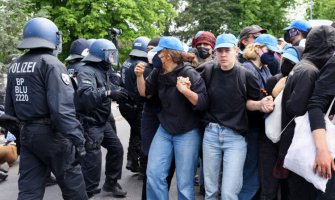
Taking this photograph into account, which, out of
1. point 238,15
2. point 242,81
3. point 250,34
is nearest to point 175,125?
A: point 242,81

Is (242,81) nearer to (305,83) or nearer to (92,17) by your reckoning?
(305,83)

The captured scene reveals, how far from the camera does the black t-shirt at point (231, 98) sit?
3.60 meters

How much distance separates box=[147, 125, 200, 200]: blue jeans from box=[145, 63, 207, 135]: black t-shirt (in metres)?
0.08

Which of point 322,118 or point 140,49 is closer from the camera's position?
point 322,118

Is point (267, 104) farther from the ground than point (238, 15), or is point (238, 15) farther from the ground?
point (238, 15)

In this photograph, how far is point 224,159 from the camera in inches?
143

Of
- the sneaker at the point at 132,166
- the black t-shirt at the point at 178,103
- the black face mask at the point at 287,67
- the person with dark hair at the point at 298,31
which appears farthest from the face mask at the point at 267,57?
the sneaker at the point at 132,166

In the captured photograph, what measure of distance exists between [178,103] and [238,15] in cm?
3224

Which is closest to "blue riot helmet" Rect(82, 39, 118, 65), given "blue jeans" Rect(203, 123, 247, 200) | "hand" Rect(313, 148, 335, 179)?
"blue jeans" Rect(203, 123, 247, 200)

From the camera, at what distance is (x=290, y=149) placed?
2.91 m

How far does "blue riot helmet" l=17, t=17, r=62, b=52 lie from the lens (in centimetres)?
364

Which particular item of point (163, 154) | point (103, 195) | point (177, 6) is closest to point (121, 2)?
point (103, 195)

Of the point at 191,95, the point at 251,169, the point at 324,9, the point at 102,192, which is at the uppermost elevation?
the point at 324,9

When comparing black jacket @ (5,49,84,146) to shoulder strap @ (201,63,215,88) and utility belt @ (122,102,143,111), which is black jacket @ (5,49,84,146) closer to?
shoulder strap @ (201,63,215,88)
